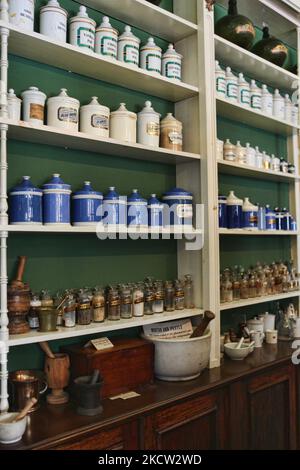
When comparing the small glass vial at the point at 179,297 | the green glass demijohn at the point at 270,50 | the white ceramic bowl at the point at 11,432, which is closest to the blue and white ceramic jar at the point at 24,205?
the white ceramic bowl at the point at 11,432

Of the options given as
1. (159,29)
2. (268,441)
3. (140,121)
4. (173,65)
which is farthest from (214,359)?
(159,29)

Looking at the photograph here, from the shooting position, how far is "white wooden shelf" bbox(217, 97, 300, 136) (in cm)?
214

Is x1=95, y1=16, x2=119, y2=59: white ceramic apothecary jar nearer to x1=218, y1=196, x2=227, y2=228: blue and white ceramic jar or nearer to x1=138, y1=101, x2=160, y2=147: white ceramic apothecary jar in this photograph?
x1=138, y1=101, x2=160, y2=147: white ceramic apothecary jar

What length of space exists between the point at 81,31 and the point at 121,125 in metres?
0.37

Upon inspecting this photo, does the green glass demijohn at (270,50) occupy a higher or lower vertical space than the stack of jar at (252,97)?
higher

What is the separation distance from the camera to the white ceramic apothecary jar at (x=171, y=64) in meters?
1.88

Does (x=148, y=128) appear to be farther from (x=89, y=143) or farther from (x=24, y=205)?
(x=24, y=205)

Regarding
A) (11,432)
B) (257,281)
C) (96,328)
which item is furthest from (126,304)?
(257,281)

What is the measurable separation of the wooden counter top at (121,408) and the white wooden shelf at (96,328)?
9.3 inches

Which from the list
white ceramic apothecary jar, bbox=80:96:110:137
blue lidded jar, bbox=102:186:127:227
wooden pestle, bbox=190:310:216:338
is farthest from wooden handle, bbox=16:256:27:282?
wooden pestle, bbox=190:310:216:338

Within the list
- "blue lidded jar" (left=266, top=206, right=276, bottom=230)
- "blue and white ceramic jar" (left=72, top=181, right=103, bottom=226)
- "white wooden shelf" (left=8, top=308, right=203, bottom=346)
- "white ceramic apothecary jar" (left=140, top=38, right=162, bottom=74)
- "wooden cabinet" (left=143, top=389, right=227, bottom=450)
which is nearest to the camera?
"white wooden shelf" (left=8, top=308, right=203, bottom=346)

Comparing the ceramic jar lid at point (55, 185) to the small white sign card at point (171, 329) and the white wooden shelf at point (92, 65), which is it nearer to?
the white wooden shelf at point (92, 65)

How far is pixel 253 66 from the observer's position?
2.41 metres

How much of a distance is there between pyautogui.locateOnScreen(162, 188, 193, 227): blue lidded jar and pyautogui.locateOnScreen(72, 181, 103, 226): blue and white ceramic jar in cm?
39
